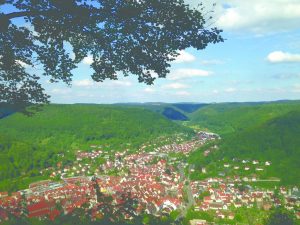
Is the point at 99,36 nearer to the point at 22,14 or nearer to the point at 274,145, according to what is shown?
the point at 22,14

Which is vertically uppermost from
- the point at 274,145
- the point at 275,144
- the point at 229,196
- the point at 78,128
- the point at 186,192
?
the point at 78,128

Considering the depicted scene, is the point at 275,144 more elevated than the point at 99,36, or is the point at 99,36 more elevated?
the point at 99,36

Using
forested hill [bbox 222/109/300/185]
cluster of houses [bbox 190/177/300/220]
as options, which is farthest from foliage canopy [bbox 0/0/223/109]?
forested hill [bbox 222/109/300/185]

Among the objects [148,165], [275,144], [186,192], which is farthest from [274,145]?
[186,192]

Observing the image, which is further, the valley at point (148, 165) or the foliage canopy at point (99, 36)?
the valley at point (148, 165)

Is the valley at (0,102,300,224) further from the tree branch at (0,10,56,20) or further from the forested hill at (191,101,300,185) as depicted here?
the tree branch at (0,10,56,20)

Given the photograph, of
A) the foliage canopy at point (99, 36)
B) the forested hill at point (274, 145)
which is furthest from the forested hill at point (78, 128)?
the foliage canopy at point (99, 36)

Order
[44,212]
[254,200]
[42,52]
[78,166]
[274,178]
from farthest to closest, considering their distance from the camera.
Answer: [78,166], [274,178], [254,200], [42,52], [44,212]

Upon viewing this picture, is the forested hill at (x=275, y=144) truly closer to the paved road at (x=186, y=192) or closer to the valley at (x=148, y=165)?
the valley at (x=148, y=165)

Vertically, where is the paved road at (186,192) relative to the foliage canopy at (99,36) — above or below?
below

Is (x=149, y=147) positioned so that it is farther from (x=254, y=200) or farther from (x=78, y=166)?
(x=254, y=200)

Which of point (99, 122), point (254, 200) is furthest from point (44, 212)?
point (99, 122)
